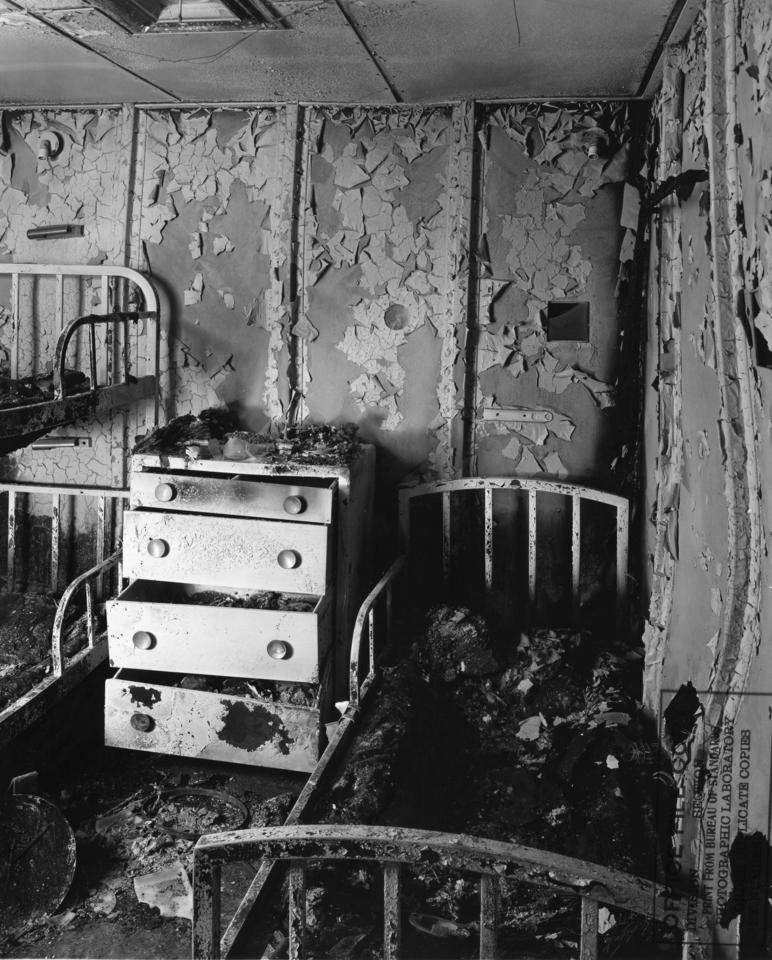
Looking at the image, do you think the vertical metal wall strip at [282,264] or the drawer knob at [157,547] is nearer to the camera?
the drawer knob at [157,547]

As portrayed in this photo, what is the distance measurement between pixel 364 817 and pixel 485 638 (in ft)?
2.99

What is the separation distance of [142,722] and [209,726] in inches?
8.6

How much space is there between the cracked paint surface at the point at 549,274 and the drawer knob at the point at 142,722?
1.61 m

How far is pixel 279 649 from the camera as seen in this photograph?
2541 mm

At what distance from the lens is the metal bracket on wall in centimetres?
314

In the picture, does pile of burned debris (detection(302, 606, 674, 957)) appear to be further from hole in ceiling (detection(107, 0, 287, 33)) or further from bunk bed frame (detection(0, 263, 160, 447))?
hole in ceiling (detection(107, 0, 287, 33))

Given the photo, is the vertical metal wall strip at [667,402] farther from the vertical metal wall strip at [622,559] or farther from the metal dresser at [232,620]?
the metal dresser at [232,620]

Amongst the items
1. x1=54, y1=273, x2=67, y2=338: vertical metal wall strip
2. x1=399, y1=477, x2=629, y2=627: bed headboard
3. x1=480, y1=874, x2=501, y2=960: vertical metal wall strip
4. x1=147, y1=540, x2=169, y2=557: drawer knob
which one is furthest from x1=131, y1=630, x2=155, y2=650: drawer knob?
x1=480, y1=874, x2=501, y2=960: vertical metal wall strip

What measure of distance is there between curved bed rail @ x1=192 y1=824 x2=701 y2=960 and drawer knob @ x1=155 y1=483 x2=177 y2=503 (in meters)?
1.69

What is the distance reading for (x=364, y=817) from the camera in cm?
195

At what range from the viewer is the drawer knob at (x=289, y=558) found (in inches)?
102

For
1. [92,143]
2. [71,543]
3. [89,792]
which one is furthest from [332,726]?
[92,143]

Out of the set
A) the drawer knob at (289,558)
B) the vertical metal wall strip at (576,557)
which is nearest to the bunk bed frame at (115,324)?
the drawer knob at (289,558)

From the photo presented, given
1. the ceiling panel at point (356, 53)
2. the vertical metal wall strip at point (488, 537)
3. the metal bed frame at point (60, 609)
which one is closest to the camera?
the ceiling panel at point (356, 53)
